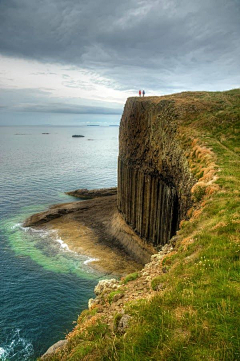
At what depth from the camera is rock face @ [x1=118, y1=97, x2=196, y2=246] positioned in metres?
27.2

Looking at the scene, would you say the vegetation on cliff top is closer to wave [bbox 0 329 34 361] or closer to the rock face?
the rock face

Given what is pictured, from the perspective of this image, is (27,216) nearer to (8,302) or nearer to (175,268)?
(8,302)

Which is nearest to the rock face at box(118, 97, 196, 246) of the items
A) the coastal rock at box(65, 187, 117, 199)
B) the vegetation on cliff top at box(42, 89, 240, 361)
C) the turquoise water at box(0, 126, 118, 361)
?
the turquoise water at box(0, 126, 118, 361)

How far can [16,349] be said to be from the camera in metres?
20.3

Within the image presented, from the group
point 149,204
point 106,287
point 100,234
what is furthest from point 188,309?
point 100,234

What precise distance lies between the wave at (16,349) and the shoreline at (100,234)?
12032 millimetres

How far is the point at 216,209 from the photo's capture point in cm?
1455

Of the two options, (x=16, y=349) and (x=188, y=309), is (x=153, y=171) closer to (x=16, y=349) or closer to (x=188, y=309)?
(x=16, y=349)

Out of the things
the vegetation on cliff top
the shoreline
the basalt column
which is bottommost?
the shoreline

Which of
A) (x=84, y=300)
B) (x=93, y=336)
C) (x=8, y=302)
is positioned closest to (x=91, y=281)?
(x=84, y=300)

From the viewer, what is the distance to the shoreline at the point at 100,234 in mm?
33312

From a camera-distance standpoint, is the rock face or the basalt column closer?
the rock face

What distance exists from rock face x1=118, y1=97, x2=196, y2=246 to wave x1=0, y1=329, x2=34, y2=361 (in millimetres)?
16504

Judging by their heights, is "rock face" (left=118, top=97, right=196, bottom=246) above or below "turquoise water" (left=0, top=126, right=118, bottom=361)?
above
